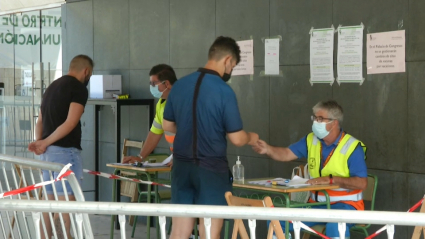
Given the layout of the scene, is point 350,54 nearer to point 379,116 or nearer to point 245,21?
point 379,116

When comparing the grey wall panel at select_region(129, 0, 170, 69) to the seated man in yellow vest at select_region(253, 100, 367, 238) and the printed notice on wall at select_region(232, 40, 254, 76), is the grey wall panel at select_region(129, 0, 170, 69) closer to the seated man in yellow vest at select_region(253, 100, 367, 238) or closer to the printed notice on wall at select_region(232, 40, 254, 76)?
the printed notice on wall at select_region(232, 40, 254, 76)

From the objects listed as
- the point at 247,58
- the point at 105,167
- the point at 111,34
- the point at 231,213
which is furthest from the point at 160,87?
the point at 231,213

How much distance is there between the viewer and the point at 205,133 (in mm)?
4512

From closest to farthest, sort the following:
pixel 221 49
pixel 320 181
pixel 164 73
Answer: pixel 221 49, pixel 320 181, pixel 164 73

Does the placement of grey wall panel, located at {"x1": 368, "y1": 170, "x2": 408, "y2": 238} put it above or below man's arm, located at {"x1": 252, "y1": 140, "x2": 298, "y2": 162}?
below

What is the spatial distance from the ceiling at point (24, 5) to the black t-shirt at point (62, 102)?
3.79m

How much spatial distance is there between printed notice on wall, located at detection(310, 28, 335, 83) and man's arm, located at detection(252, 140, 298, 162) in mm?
770

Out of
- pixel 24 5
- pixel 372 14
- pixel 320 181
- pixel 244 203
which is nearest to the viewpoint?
pixel 244 203

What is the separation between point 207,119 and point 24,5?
620cm

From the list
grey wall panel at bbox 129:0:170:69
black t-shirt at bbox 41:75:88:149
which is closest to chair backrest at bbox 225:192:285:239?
black t-shirt at bbox 41:75:88:149

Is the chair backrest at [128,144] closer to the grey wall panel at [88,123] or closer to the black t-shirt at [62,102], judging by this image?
the grey wall panel at [88,123]

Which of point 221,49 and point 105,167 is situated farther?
point 105,167

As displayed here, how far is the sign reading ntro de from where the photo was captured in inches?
385

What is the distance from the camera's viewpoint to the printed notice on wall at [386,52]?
5.28 m
